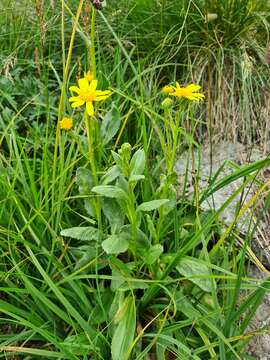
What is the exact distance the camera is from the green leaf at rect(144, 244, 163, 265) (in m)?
1.20

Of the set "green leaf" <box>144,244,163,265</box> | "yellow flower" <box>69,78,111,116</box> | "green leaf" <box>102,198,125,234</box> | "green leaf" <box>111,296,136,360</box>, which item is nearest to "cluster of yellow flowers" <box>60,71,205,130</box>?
"yellow flower" <box>69,78,111,116</box>

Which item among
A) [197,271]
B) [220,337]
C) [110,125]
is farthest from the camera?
[110,125]

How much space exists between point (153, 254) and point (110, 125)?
366 mm

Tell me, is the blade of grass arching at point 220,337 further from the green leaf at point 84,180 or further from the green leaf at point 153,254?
the green leaf at point 84,180

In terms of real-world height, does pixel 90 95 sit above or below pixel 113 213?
above

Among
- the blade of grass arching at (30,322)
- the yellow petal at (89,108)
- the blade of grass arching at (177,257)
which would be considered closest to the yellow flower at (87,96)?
the yellow petal at (89,108)

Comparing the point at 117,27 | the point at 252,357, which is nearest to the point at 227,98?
the point at 117,27

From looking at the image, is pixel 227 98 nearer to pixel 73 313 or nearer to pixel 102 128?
pixel 102 128

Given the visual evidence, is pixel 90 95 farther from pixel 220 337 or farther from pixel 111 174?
pixel 220 337

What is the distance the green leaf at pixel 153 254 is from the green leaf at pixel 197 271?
0.23 ft

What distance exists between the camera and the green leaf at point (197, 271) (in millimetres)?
1221

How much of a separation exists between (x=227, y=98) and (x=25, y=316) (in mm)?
1229

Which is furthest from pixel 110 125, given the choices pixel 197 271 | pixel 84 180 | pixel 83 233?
pixel 197 271

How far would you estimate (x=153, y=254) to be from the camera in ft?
3.99
